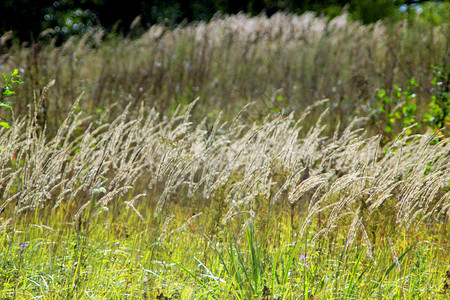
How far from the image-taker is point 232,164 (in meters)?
3.37

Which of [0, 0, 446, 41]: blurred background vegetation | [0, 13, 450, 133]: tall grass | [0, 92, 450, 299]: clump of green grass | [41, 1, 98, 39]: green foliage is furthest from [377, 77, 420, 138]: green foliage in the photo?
[41, 1, 98, 39]: green foliage

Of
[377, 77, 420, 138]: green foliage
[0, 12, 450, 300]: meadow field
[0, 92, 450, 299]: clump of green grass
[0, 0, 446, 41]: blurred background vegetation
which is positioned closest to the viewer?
[0, 92, 450, 299]: clump of green grass

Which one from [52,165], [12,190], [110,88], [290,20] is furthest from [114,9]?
[52,165]

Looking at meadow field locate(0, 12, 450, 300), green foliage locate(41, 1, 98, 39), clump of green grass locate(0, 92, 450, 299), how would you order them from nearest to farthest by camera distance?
clump of green grass locate(0, 92, 450, 299)
meadow field locate(0, 12, 450, 300)
green foliage locate(41, 1, 98, 39)

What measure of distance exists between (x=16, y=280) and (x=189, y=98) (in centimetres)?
562

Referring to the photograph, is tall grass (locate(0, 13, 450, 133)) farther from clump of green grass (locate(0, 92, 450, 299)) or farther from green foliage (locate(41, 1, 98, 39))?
green foliage (locate(41, 1, 98, 39))

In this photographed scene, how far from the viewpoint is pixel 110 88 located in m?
7.91

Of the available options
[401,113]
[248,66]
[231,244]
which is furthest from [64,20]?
[231,244]

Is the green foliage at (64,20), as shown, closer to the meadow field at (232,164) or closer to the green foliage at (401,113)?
the meadow field at (232,164)

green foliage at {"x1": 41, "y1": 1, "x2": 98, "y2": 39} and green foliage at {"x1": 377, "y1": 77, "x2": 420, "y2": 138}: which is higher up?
green foliage at {"x1": 41, "y1": 1, "x2": 98, "y2": 39}

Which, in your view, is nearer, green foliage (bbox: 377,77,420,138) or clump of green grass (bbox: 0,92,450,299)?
clump of green grass (bbox: 0,92,450,299)

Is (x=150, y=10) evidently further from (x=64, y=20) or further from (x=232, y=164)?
(x=232, y=164)

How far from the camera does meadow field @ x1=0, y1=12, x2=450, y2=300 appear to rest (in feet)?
9.07

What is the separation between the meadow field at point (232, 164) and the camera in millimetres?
2766
